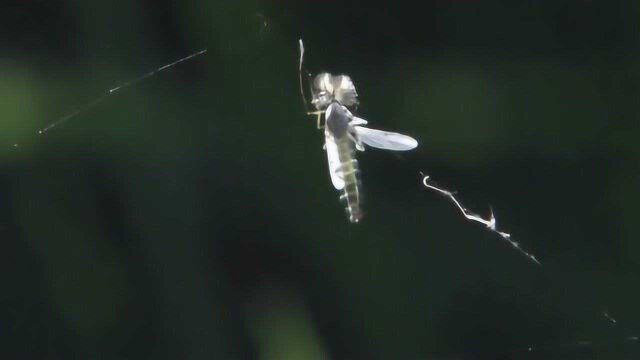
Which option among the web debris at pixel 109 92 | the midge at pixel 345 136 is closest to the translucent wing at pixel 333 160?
the midge at pixel 345 136

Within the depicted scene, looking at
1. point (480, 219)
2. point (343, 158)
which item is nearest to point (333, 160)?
point (343, 158)

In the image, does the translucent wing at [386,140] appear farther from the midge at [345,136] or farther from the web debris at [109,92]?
the web debris at [109,92]

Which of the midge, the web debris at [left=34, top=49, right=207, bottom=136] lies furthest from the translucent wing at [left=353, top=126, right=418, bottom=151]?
the web debris at [left=34, top=49, right=207, bottom=136]

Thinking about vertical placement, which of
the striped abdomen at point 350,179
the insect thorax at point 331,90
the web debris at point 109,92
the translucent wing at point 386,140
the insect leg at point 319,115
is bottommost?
the striped abdomen at point 350,179

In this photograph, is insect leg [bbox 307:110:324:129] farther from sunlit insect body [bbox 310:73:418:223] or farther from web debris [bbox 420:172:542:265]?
web debris [bbox 420:172:542:265]

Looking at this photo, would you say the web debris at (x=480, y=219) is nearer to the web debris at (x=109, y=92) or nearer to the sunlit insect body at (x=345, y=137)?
the sunlit insect body at (x=345, y=137)

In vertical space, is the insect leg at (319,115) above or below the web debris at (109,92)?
below

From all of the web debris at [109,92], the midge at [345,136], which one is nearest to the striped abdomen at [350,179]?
the midge at [345,136]
